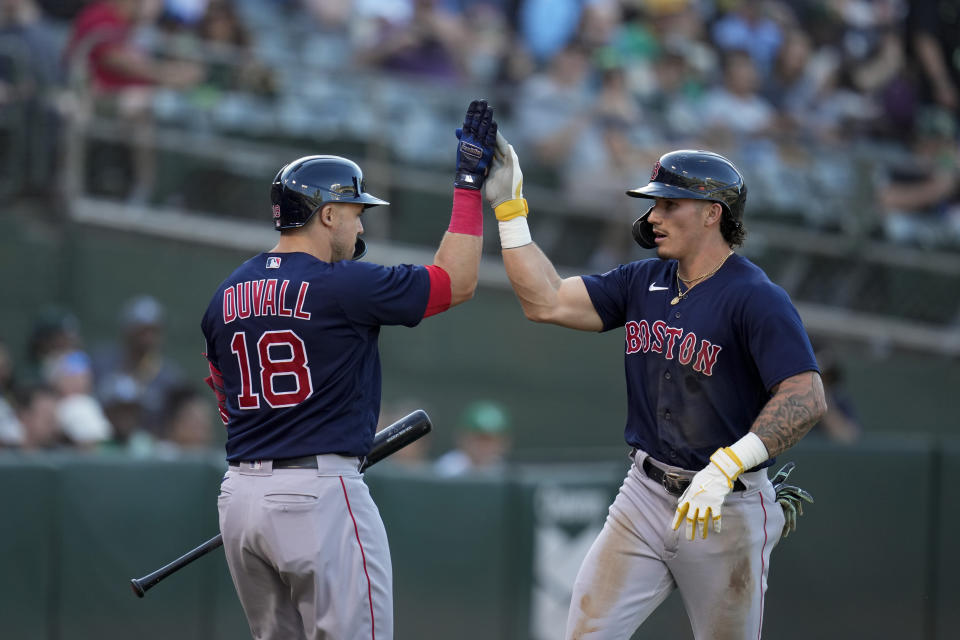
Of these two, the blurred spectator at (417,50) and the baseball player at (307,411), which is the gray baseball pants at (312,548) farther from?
the blurred spectator at (417,50)

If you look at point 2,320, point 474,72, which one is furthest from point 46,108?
point 474,72

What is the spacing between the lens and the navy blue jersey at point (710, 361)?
162 inches

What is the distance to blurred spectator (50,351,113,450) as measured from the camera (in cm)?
724

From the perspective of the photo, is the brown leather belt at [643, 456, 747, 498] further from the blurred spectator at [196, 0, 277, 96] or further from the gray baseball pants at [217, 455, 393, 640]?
the blurred spectator at [196, 0, 277, 96]

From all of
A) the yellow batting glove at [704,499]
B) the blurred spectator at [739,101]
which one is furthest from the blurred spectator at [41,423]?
the blurred spectator at [739,101]

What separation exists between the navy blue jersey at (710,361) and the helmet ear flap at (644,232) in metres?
0.22

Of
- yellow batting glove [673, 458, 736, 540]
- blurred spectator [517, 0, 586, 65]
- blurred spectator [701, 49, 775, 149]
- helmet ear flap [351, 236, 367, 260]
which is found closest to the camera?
yellow batting glove [673, 458, 736, 540]

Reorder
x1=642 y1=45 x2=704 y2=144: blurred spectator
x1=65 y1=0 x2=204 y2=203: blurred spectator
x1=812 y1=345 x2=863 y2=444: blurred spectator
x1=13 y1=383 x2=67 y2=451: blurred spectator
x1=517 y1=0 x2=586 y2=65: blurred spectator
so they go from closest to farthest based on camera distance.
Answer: x1=13 y1=383 x2=67 y2=451: blurred spectator → x1=65 y1=0 x2=204 y2=203: blurred spectator → x1=812 y1=345 x2=863 y2=444: blurred spectator → x1=642 y1=45 x2=704 y2=144: blurred spectator → x1=517 y1=0 x2=586 y2=65: blurred spectator

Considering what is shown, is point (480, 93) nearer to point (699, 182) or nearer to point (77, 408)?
point (77, 408)

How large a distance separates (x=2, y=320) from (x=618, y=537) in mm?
5652

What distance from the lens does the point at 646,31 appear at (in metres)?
10.9

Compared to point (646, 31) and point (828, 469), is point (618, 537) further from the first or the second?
point (646, 31)

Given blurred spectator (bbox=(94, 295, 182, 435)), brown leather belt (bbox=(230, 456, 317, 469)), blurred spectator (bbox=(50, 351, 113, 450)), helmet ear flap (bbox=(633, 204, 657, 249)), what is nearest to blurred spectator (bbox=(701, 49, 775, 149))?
blurred spectator (bbox=(94, 295, 182, 435))

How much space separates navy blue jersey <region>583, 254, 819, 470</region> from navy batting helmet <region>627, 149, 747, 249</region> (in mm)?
202
